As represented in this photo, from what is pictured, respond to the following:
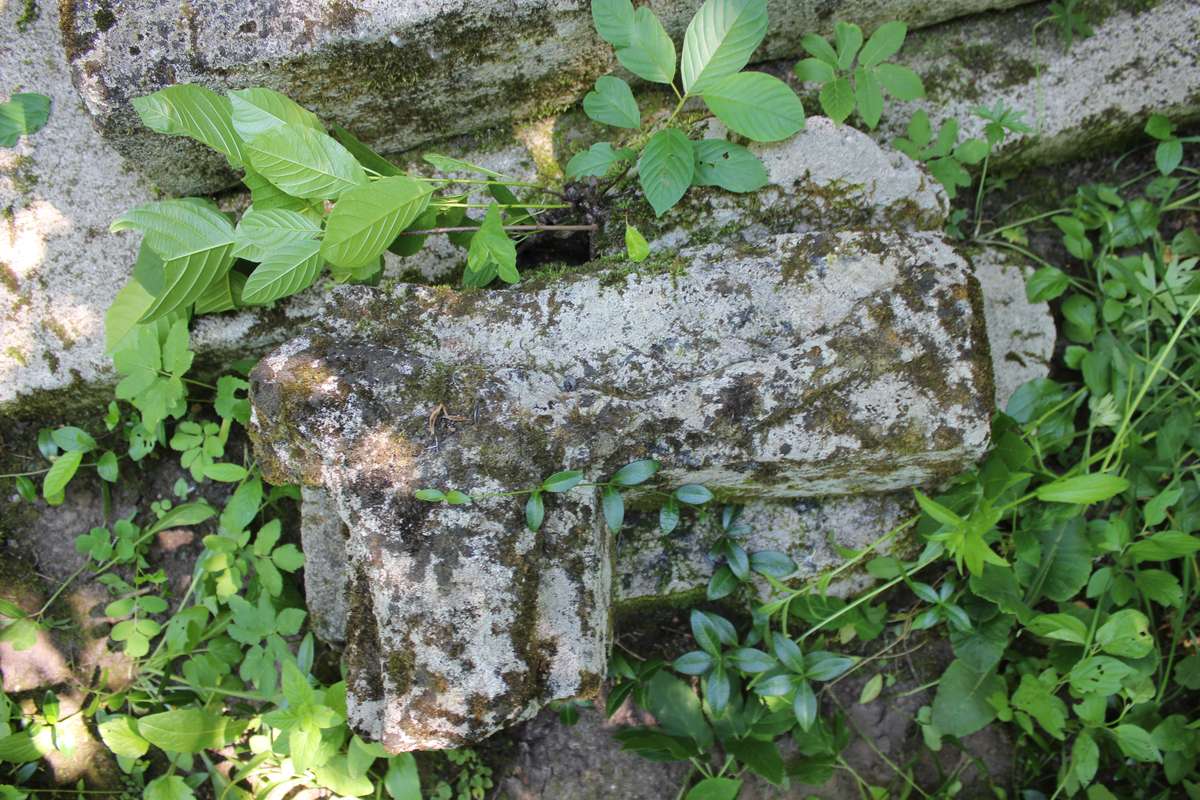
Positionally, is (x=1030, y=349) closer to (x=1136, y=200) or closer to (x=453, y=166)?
(x=1136, y=200)

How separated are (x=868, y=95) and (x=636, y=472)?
1135 millimetres

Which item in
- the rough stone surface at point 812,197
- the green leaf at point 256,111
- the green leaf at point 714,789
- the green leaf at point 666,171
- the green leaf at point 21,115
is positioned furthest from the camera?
the green leaf at point 21,115

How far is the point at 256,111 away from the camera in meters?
1.74

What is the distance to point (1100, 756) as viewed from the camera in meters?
2.27

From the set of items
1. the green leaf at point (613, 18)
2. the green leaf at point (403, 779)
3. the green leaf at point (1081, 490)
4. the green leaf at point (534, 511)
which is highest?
the green leaf at point (613, 18)

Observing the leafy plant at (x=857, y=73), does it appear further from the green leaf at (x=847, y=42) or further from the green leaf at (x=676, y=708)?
the green leaf at (x=676, y=708)

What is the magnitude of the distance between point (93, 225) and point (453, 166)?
111cm

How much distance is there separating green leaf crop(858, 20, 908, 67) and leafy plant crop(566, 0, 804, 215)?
32cm

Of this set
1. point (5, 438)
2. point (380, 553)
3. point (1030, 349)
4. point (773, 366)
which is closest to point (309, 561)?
point (380, 553)

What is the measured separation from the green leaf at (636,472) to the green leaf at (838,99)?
994 mm

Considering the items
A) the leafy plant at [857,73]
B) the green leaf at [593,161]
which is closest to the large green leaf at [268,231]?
the green leaf at [593,161]

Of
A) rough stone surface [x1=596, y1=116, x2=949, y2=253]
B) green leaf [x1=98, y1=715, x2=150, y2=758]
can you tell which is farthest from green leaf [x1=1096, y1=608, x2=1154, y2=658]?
green leaf [x1=98, y1=715, x2=150, y2=758]

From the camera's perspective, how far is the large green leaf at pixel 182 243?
1817 mm

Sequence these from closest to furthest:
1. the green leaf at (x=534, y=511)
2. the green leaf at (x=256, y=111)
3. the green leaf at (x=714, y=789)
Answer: the green leaf at (x=534, y=511) < the green leaf at (x=256, y=111) < the green leaf at (x=714, y=789)
